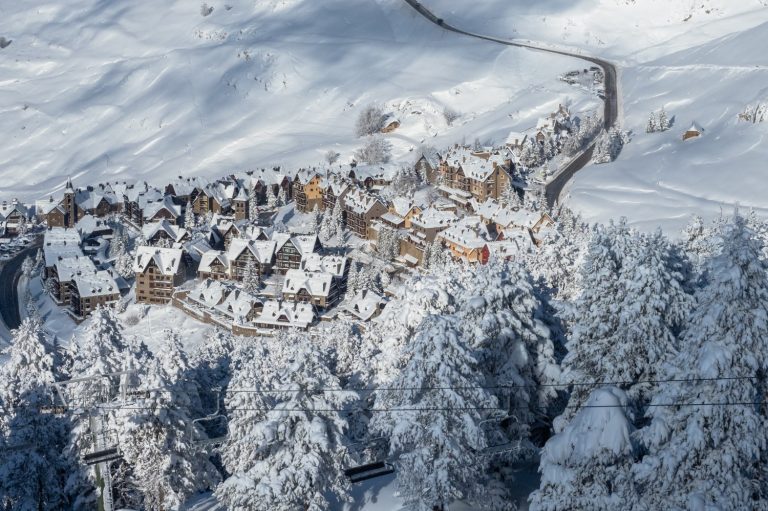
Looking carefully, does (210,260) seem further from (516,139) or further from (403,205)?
(516,139)

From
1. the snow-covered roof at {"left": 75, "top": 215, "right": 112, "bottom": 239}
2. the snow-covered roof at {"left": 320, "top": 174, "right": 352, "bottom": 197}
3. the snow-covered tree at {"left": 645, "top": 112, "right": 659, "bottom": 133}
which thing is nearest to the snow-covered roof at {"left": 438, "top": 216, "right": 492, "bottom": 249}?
the snow-covered roof at {"left": 320, "top": 174, "right": 352, "bottom": 197}

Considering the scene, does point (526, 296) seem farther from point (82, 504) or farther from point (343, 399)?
point (82, 504)

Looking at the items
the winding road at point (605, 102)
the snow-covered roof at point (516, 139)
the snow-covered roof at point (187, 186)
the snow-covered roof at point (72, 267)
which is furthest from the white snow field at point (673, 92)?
the snow-covered roof at point (72, 267)

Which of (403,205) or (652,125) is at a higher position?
(652,125)

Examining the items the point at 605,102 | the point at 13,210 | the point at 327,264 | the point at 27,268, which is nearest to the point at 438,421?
the point at 327,264

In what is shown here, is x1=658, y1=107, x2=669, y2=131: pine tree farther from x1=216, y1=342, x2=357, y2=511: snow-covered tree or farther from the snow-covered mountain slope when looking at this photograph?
x1=216, y1=342, x2=357, y2=511: snow-covered tree

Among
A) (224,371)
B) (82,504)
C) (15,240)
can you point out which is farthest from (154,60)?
(82,504)
